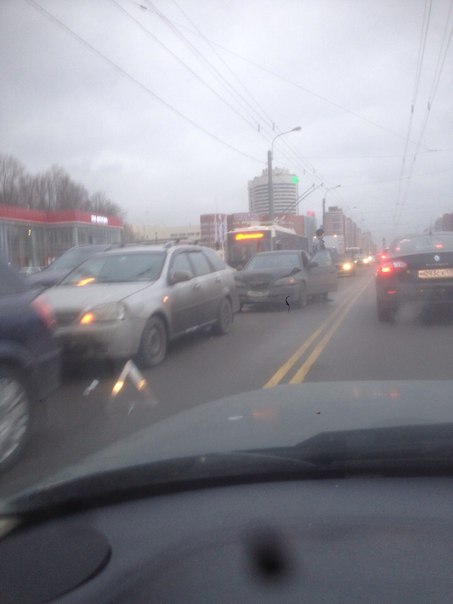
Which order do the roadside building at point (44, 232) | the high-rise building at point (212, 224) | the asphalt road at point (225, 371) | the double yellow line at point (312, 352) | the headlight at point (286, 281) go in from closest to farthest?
1. the asphalt road at point (225, 371)
2. the double yellow line at point (312, 352)
3. the headlight at point (286, 281)
4. the roadside building at point (44, 232)
5. the high-rise building at point (212, 224)

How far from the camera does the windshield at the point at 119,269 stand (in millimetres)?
Result: 8602

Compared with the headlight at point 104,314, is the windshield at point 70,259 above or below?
above

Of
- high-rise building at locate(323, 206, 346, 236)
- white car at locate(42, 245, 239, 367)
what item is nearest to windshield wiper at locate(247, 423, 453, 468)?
A: white car at locate(42, 245, 239, 367)

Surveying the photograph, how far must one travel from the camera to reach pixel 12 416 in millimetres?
4355

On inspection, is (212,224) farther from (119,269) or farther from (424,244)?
(119,269)

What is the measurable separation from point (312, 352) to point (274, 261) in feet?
27.2

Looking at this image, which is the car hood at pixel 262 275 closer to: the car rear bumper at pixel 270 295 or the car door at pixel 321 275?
the car rear bumper at pixel 270 295

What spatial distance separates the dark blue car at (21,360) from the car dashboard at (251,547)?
7.88 feet

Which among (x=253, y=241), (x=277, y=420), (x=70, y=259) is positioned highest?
(x=253, y=241)

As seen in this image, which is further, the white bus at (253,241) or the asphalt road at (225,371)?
the white bus at (253,241)

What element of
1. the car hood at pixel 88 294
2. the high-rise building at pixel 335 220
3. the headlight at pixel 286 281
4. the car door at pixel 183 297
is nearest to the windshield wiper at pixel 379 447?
the car hood at pixel 88 294

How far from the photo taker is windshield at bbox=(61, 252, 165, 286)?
28.2 feet

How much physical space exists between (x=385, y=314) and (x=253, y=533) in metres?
9.95

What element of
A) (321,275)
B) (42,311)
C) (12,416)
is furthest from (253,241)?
(12,416)
